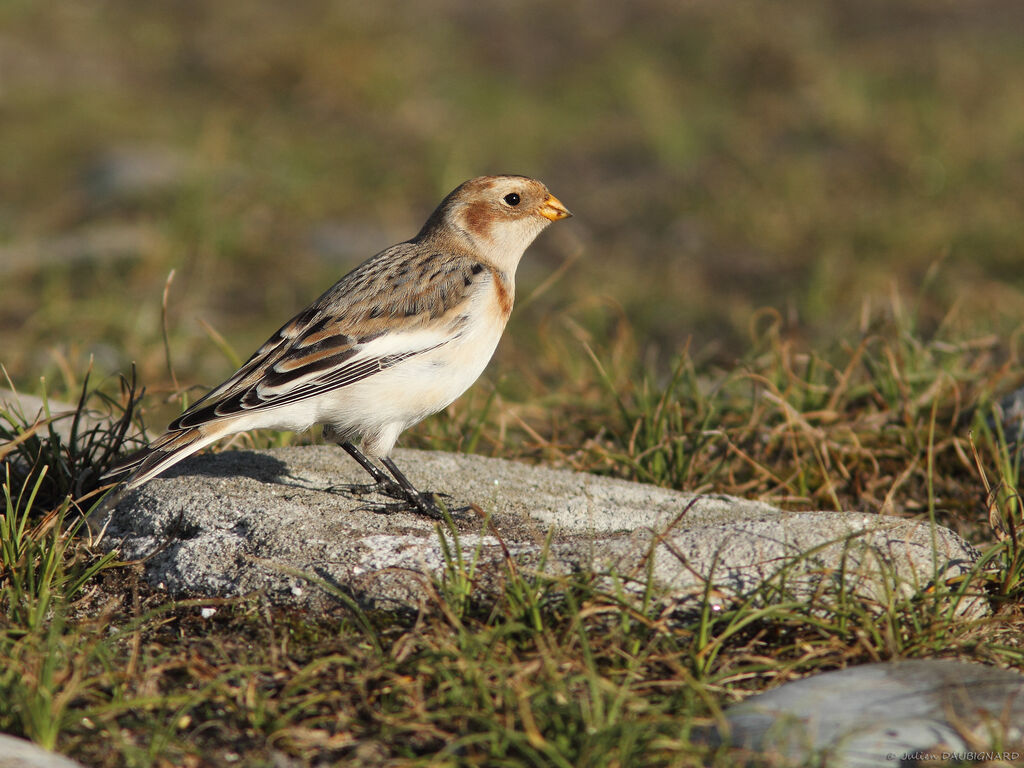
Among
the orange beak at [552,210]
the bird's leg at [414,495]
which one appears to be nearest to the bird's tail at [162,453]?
the bird's leg at [414,495]

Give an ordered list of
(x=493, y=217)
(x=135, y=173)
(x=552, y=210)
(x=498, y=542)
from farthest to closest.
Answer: (x=135, y=173) → (x=552, y=210) → (x=493, y=217) → (x=498, y=542)

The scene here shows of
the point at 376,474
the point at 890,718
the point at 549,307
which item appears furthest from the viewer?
the point at 549,307

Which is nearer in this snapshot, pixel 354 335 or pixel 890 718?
pixel 890 718

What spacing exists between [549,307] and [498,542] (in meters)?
4.42

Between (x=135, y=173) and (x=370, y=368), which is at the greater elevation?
(x=135, y=173)

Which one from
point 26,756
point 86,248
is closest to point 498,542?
point 26,756

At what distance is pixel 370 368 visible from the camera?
3658 mm

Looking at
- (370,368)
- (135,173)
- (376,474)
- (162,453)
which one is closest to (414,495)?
(376,474)

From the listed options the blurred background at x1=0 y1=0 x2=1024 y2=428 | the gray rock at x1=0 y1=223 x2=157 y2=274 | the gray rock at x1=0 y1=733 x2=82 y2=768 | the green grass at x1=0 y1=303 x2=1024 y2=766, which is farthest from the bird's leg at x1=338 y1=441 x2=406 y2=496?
the gray rock at x1=0 y1=223 x2=157 y2=274

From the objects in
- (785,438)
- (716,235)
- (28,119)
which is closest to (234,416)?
(785,438)

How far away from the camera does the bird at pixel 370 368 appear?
137 inches

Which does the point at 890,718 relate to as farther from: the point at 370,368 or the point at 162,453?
the point at 162,453

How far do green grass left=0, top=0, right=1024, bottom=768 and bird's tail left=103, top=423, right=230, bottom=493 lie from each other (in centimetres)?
21

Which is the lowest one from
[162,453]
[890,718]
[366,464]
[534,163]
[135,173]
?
[890,718]
